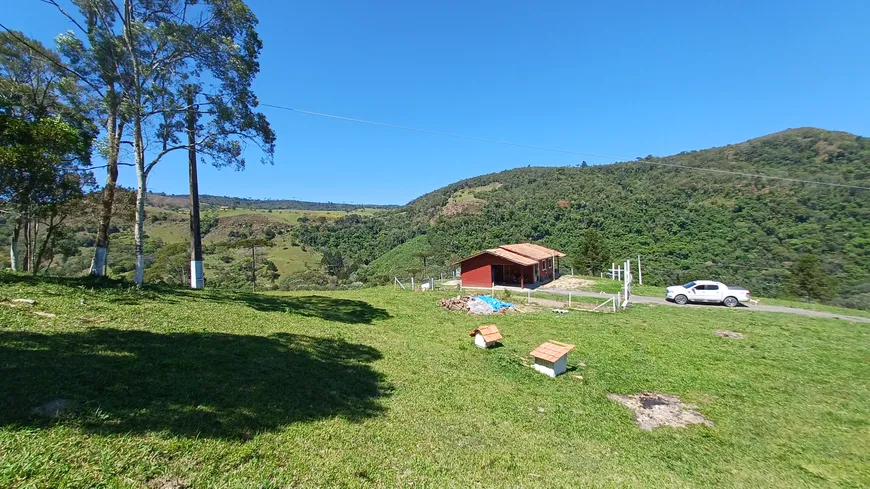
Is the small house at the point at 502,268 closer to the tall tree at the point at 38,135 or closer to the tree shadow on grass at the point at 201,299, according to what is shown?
the tree shadow on grass at the point at 201,299

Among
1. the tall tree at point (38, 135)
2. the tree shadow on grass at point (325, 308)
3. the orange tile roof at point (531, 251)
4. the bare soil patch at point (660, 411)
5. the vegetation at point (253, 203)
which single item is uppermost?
the vegetation at point (253, 203)

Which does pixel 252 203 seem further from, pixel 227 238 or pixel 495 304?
pixel 495 304

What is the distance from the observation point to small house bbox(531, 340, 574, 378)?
26.8 ft

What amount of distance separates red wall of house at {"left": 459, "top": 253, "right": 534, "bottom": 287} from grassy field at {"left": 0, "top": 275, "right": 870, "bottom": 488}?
16.3m

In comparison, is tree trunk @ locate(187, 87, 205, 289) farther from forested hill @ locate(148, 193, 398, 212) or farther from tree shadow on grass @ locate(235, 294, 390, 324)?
forested hill @ locate(148, 193, 398, 212)

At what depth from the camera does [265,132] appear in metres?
13.5

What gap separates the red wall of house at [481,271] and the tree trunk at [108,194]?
2193 cm

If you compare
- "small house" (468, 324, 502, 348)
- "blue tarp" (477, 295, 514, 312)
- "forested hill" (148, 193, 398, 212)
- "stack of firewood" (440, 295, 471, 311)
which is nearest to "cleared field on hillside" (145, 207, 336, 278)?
"forested hill" (148, 193, 398, 212)

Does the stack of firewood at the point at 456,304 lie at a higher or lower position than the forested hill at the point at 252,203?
lower

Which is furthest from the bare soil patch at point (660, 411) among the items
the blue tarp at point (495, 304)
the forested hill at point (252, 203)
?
the forested hill at point (252, 203)

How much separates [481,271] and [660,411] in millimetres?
21087

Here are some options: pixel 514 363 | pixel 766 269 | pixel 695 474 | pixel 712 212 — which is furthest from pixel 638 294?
pixel 712 212

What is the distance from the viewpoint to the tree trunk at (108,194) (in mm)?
11117

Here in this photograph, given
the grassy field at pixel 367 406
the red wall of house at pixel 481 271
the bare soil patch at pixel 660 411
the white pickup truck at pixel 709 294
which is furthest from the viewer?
the red wall of house at pixel 481 271
